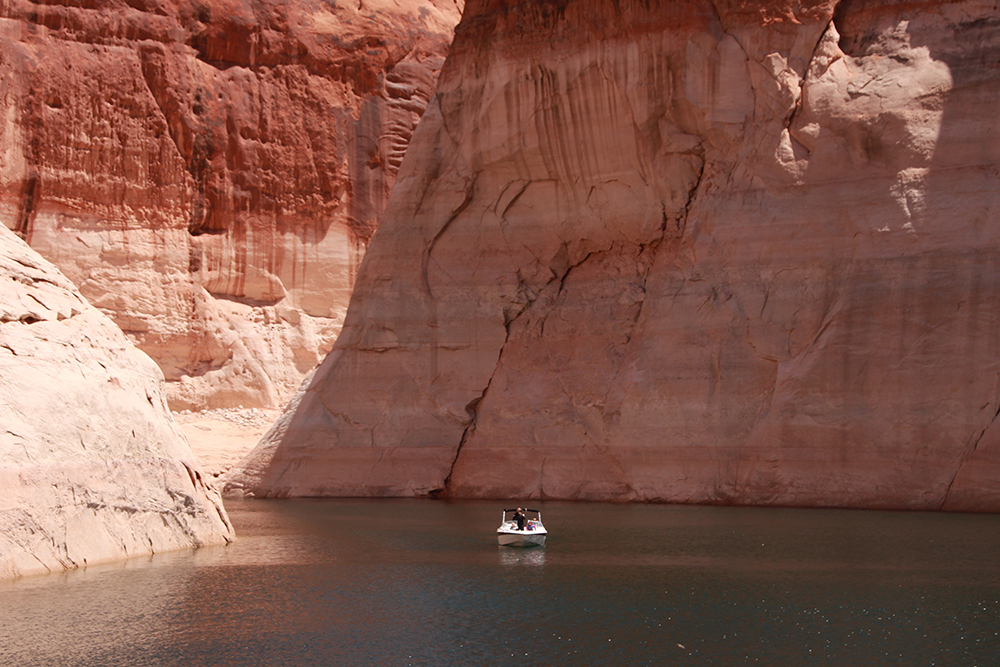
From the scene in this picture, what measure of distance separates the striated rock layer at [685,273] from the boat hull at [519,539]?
23.9ft

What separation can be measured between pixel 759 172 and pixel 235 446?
60.5 feet

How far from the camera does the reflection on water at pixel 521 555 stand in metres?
15.8

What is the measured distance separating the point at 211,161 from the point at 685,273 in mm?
21515

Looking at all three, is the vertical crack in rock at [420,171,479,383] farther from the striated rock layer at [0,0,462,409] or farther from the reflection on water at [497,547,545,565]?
the striated rock layer at [0,0,462,409]

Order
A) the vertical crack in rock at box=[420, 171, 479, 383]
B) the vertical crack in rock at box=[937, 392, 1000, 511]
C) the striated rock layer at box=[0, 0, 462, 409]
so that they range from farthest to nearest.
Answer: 1. the striated rock layer at box=[0, 0, 462, 409]
2. the vertical crack in rock at box=[420, 171, 479, 383]
3. the vertical crack in rock at box=[937, 392, 1000, 511]

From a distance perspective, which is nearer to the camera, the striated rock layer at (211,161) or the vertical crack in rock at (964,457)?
the vertical crack in rock at (964,457)

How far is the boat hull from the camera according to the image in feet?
56.9

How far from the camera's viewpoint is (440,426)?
2714 centimetres

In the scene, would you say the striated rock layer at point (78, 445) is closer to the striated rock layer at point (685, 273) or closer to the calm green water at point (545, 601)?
the calm green water at point (545, 601)

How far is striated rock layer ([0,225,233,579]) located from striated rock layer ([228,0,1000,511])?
10157 millimetres

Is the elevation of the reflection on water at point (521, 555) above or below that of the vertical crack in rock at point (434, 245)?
below

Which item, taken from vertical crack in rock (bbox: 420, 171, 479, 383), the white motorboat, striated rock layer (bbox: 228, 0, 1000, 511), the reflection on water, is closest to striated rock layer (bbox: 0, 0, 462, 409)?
striated rock layer (bbox: 228, 0, 1000, 511)

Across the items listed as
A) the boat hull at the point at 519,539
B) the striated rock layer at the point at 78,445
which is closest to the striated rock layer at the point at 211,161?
the striated rock layer at the point at 78,445

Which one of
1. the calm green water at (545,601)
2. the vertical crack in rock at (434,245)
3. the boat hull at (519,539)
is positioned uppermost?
the vertical crack in rock at (434,245)
